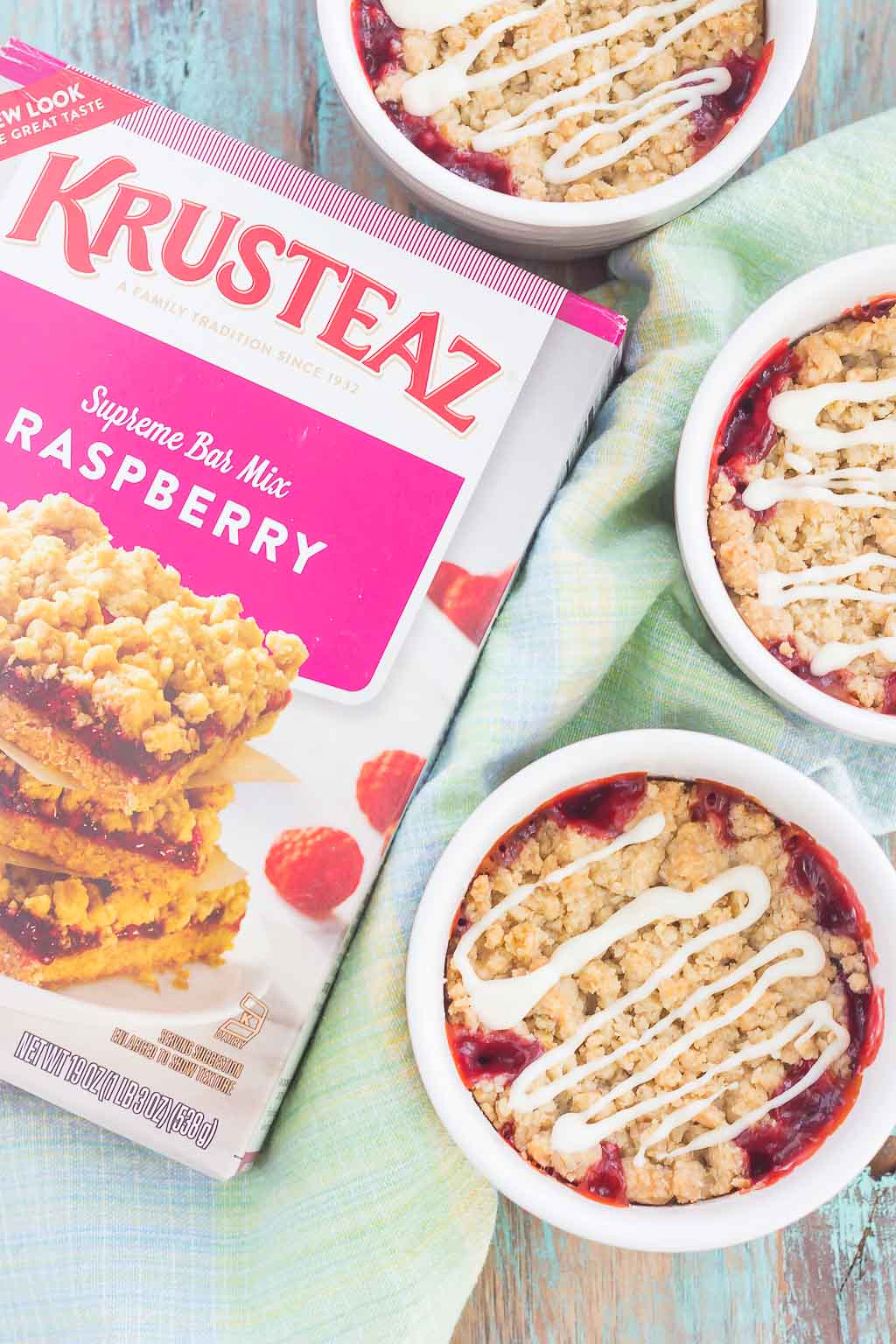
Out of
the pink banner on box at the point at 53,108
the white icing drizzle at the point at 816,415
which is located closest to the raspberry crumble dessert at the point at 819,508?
the white icing drizzle at the point at 816,415

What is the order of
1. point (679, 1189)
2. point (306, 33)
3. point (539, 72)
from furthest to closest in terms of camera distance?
point (306, 33), point (539, 72), point (679, 1189)

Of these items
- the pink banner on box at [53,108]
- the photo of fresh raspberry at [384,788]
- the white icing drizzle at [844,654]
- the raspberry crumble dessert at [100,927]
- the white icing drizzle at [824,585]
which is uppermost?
the pink banner on box at [53,108]

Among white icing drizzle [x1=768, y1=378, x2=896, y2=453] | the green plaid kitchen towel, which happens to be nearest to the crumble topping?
the green plaid kitchen towel

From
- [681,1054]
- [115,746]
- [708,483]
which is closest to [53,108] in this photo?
[115,746]

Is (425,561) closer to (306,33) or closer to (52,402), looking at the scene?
(52,402)

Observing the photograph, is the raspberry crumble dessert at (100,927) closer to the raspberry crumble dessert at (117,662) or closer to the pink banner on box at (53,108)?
the raspberry crumble dessert at (117,662)

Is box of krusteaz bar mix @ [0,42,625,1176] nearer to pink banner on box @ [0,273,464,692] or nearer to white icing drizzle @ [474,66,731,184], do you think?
pink banner on box @ [0,273,464,692]

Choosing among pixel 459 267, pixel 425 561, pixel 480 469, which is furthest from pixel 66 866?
pixel 459 267
